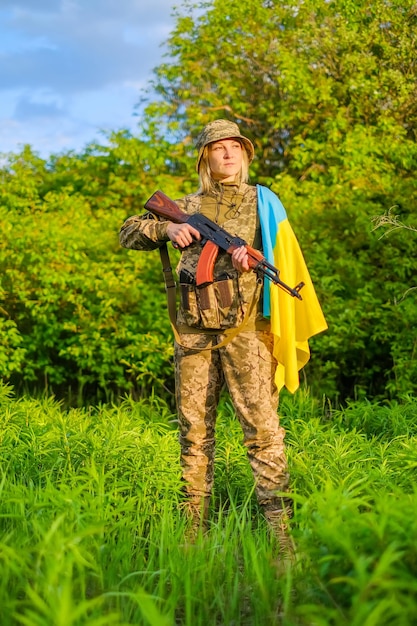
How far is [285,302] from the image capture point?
148 inches

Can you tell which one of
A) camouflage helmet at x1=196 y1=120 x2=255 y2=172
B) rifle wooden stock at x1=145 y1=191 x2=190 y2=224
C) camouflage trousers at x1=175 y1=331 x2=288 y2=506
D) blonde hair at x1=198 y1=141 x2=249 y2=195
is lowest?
camouflage trousers at x1=175 y1=331 x2=288 y2=506

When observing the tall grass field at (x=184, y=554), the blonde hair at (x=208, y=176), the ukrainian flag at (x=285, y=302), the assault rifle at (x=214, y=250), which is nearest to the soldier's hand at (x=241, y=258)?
the assault rifle at (x=214, y=250)

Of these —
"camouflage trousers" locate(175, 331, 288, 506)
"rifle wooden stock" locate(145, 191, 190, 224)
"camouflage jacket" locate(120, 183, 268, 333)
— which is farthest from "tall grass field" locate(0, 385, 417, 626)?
"rifle wooden stock" locate(145, 191, 190, 224)

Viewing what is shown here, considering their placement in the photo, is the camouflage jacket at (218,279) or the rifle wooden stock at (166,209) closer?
the camouflage jacket at (218,279)

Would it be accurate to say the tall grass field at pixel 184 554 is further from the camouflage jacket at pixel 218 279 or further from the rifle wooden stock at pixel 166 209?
the rifle wooden stock at pixel 166 209

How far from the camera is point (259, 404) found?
3.75 m

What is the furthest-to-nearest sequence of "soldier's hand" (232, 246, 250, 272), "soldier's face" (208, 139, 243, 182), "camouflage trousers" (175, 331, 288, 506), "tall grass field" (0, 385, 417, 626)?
1. "soldier's face" (208, 139, 243, 182)
2. "camouflage trousers" (175, 331, 288, 506)
3. "soldier's hand" (232, 246, 250, 272)
4. "tall grass field" (0, 385, 417, 626)

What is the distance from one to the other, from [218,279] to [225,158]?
557 millimetres

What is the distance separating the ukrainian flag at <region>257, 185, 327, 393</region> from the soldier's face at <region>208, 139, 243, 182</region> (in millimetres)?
152

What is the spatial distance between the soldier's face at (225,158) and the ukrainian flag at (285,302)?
0.50ft

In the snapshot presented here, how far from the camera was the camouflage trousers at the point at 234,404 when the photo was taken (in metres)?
3.75

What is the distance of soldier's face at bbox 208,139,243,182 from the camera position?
386cm

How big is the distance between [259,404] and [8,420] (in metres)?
2.62

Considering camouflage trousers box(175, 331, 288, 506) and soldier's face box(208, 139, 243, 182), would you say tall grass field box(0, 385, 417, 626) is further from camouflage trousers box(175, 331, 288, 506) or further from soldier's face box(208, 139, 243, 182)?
soldier's face box(208, 139, 243, 182)
